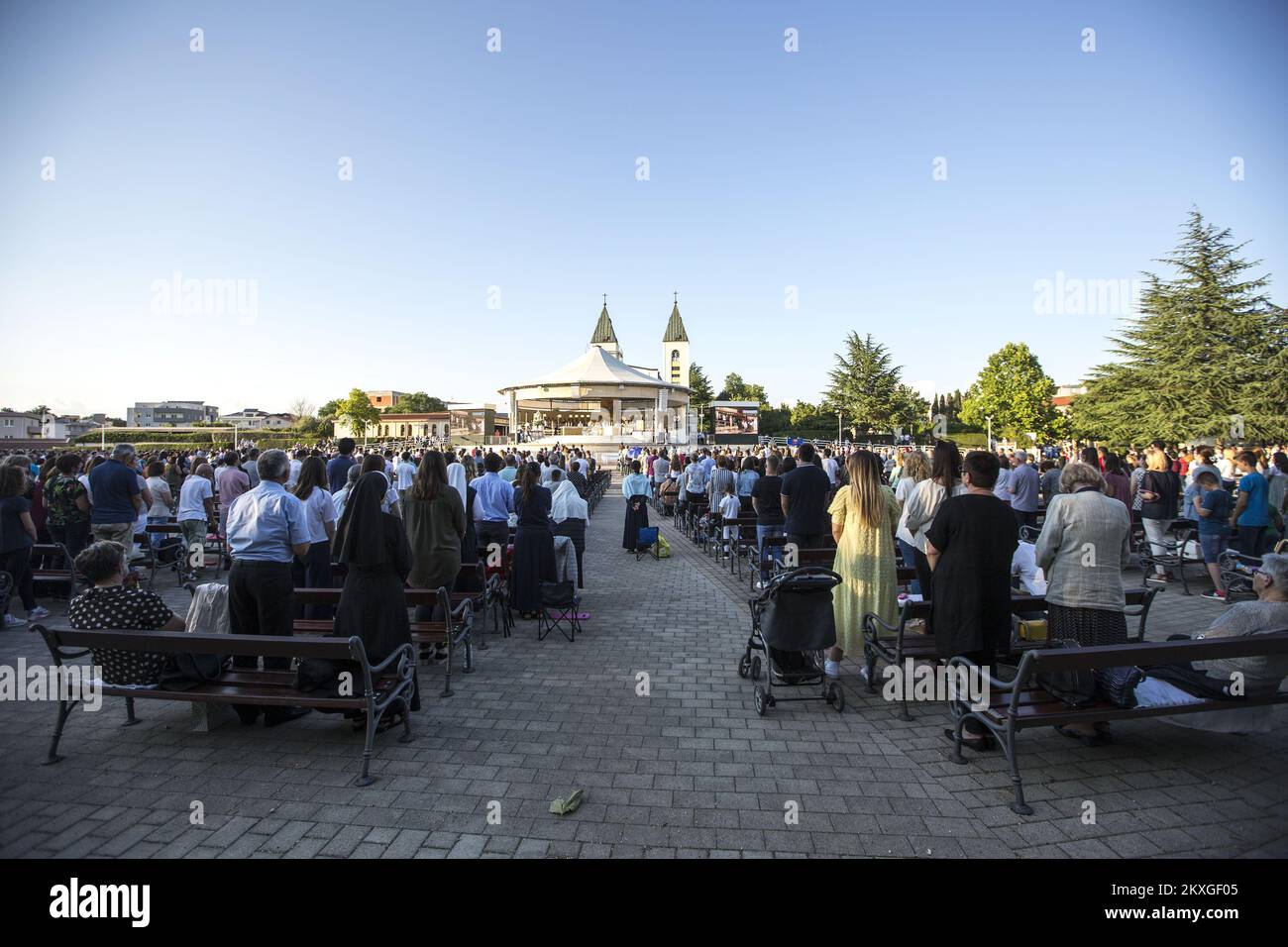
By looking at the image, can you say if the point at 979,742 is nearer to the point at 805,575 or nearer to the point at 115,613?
the point at 805,575

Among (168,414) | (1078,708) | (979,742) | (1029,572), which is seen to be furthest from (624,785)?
(168,414)

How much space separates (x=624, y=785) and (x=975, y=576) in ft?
8.59

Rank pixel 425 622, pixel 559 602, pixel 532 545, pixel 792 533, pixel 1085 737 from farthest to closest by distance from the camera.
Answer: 1. pixel 532 545
2. pixel 792 533
3. pixel 559 602
4. pixel 425 622
5. pixel 1085 737

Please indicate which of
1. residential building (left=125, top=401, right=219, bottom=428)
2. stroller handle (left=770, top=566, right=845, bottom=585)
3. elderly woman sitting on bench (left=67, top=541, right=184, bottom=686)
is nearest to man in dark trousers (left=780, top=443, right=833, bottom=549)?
stroller handle (left=770, top=566, right=845, bottom=585)

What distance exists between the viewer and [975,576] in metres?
4.15

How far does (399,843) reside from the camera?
3.06 metres

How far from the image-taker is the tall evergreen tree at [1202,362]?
90.1 feet

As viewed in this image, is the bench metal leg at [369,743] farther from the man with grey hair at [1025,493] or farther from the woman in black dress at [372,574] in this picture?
the man with grey hair at [1025,493]

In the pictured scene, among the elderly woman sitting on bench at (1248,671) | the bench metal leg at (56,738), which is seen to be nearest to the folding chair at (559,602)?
the bench metal leg at (56,738)

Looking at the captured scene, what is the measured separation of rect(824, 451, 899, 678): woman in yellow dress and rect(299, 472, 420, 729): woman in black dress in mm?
3569
